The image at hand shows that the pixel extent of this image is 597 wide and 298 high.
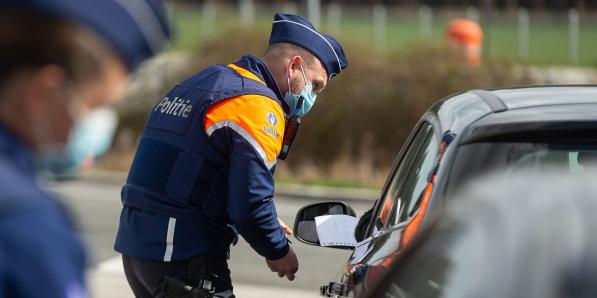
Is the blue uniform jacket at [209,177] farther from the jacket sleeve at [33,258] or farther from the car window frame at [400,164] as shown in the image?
the jacket sleeve at [33,258]

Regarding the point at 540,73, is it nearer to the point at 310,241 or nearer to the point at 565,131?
the point at 310,241

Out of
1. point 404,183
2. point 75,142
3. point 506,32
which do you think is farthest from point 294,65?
point 506,32

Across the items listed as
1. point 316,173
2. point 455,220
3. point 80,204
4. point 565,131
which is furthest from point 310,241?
point 316,173

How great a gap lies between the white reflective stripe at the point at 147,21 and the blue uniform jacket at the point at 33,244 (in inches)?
12.4

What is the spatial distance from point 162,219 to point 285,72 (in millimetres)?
784

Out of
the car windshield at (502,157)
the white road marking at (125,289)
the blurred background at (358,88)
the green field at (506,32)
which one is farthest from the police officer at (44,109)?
A: the green field at (506,32)

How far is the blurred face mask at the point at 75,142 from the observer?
2102mm

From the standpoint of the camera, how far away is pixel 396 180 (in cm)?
451

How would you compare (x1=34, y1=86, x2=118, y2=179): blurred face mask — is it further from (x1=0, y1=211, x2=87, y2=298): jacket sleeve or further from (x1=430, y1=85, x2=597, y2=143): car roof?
(x1=430, y1=85, x2=597, y2=143): car roof

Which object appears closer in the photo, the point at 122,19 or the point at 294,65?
the point at 122,19

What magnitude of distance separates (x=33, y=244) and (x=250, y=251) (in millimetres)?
9745

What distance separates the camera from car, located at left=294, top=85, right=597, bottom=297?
3.46 meters

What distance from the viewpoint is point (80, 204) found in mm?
15461

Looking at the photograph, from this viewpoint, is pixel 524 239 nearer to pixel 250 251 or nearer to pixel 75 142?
pixel 75 142
